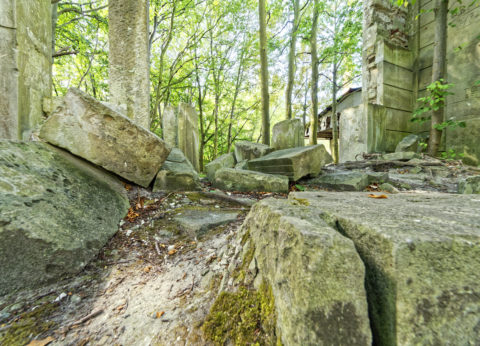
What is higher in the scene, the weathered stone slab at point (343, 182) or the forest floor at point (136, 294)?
the weathered stone slab at point (343, 182)

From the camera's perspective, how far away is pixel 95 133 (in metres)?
2.04

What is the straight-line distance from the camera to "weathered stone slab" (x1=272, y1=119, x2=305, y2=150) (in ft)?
17.0

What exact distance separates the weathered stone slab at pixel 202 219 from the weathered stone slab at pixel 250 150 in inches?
131

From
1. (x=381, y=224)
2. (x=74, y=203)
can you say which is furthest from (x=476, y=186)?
(x=74, y=203)

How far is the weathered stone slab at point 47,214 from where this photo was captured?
1053 mm

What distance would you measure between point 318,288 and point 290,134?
4.98 meters

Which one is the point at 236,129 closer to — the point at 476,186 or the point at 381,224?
the point at 476,186

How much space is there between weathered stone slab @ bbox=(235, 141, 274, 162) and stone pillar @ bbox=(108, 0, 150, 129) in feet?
8.66

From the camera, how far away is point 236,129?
1802cm

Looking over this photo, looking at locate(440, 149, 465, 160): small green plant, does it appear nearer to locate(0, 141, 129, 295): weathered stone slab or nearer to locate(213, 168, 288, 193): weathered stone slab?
locate(213, 168, 288, 193): weathered stone slab

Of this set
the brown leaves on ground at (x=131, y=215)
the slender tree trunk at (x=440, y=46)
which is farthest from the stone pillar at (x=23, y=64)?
the slender tree trunk at (x=440, y=46)

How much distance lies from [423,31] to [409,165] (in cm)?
502

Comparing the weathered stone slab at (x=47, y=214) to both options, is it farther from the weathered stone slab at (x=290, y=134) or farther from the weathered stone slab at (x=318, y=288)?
the weathered stone slab at (x=290, y=134)

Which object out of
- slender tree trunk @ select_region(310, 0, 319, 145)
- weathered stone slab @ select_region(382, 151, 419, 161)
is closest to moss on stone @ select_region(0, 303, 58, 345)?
weathered stone slab @ select_region(382, 151, 419, 161)
